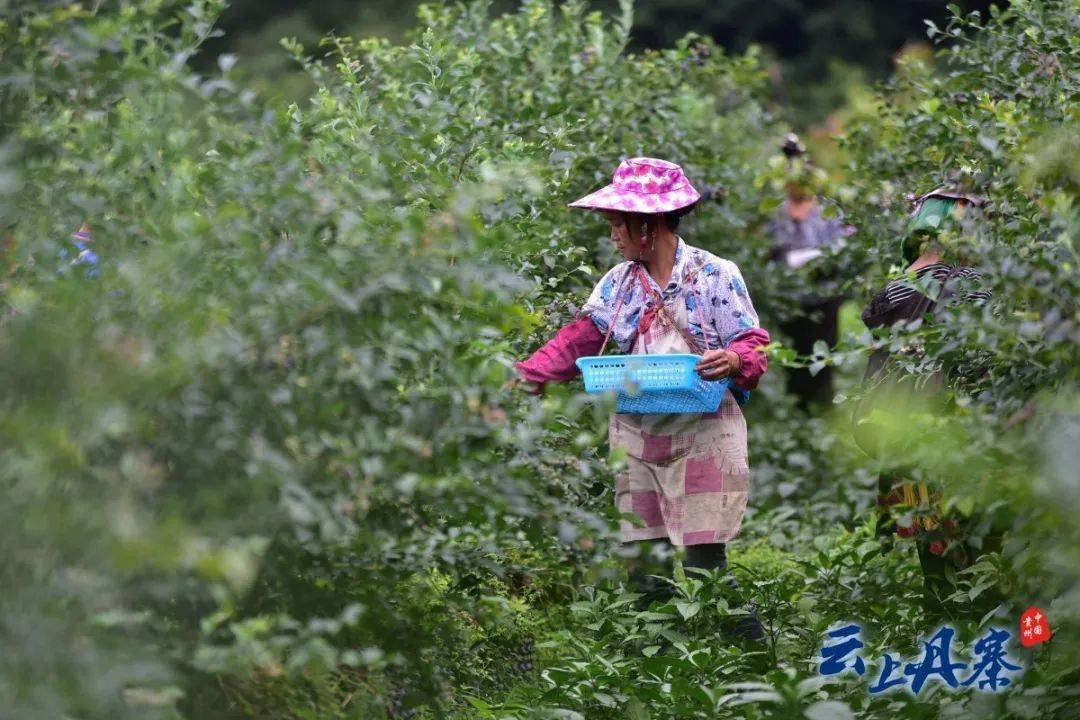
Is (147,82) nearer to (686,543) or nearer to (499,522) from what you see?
(499,522)

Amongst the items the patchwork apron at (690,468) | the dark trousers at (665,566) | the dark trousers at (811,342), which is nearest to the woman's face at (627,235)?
the patchwork apron at (690,468)

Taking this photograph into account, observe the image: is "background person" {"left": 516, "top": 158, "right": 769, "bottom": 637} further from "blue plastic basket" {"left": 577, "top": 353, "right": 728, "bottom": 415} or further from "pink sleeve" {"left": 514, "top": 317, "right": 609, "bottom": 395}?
"blue plastic basket" {"left": 577, "top": 353, "right": 728, "bottom": 415}

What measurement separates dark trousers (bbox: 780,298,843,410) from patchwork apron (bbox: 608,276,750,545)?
4.23 metres

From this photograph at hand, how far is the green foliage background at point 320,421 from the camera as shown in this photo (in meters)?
2.72

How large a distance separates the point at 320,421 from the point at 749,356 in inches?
79.5

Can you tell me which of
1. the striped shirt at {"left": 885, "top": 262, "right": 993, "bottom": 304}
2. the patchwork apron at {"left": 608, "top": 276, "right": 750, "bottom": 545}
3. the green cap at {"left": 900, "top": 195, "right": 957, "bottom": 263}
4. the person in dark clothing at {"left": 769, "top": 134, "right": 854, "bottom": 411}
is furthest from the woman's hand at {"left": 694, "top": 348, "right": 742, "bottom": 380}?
the person in dark clothing at {"left": 769, "top": 134, "right": 854, "bottom": 411}

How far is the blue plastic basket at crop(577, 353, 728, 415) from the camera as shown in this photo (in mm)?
4523

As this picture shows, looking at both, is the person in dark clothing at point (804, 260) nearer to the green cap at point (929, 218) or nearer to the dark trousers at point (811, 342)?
the dark trousers at point (811, 342)

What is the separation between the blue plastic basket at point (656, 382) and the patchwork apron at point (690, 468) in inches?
4.8

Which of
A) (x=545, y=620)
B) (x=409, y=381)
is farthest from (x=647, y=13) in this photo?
(x=409, y=381)

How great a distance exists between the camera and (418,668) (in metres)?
3.52

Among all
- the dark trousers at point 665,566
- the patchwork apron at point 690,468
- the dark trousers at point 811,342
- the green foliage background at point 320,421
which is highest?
the green foliage background at point 320,421

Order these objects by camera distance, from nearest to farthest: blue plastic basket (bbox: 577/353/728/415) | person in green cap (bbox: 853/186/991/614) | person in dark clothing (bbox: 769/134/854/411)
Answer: blue plastic basket (bbox: 577/353/728/415) < person in green cap (bbox: 853/186/991/614) < person in dark clothing (bbox: 769/134/854/411)

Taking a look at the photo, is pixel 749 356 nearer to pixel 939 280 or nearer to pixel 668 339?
pixel 668 339
